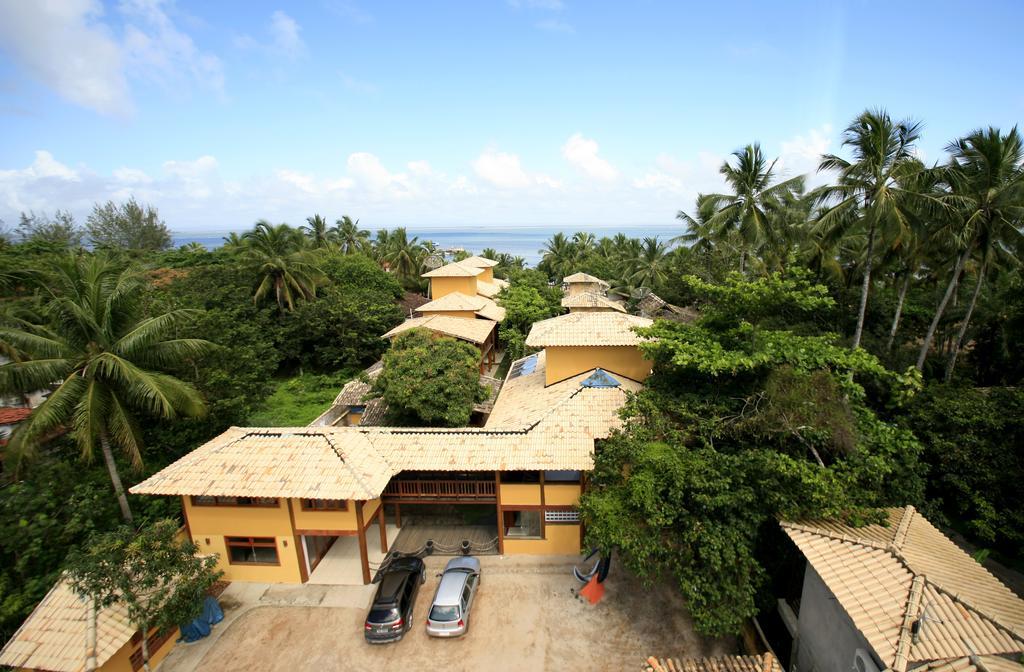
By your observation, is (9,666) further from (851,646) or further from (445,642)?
(851,646)

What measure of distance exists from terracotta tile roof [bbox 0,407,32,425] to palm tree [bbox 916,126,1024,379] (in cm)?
3443

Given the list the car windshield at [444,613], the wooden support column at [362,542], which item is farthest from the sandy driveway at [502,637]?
the wooden support column at [362,542]

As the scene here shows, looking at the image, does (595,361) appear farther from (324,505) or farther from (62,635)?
(62,635)

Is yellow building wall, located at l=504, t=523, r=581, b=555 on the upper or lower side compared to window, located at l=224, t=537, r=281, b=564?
lower

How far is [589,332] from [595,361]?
1.22 m

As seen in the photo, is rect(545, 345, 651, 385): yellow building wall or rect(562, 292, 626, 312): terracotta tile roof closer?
rect(545, 345, 651, 385): yellow building wall

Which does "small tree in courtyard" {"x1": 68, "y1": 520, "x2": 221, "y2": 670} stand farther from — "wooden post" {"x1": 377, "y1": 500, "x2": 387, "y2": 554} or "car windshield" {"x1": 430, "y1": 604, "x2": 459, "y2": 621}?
"car windshield" {"x1": 430, "y1": 604, "x2": 459, "y2": 621}

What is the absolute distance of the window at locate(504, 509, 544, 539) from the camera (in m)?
16.4

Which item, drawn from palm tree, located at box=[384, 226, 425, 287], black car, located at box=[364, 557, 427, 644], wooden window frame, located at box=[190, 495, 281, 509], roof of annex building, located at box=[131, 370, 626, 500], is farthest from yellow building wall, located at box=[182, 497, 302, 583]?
palm tree, located at box=[384, 226, 425, 287]

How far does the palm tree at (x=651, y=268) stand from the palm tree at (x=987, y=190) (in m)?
25.4

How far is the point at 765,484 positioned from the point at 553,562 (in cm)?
730

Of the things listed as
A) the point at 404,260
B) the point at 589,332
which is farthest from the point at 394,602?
the point at 404,260

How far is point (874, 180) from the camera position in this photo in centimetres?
1703

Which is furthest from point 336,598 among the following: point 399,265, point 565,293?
point 399,265
